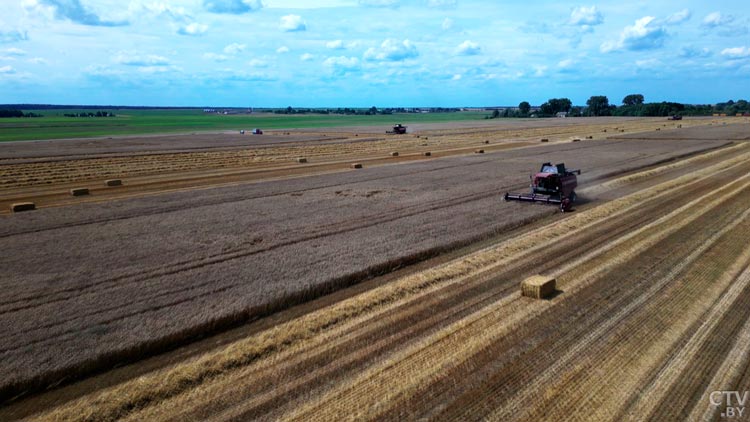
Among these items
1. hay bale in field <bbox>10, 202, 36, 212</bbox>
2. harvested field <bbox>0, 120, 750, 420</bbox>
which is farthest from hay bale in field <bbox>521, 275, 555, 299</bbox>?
hay bale in field <bbox>10, 202, 36, 212</bbox>

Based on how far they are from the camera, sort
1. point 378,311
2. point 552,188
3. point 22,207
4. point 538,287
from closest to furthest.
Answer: point 378,311 → point 538,287 → point 22,207 → point 552,188

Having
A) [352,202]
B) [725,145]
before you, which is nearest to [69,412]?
[352,202]

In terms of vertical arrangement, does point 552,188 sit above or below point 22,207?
above

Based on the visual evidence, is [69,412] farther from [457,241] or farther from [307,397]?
[457,241]

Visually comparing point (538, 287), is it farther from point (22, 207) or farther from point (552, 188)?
Answer: point (22, 207)

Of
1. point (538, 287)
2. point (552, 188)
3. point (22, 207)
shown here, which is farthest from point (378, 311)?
point (22, 207)

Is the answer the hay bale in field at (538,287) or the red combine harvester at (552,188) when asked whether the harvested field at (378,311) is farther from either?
the red combine harvester at (552,188)

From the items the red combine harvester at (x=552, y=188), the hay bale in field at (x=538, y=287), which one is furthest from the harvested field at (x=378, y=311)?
the red combine harvester at (x=552, y=188)
